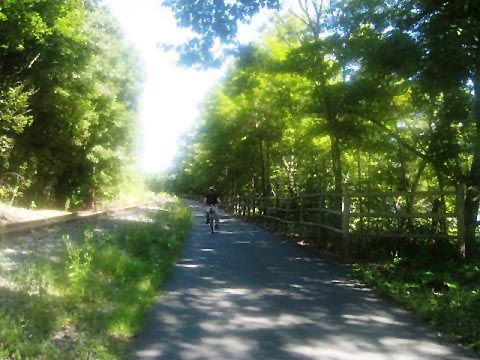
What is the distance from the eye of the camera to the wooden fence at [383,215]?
10883 mm

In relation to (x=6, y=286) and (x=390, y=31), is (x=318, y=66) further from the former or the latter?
(x=6, y=286)

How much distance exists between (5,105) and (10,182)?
25.0ft

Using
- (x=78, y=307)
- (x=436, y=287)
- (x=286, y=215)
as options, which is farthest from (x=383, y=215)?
→ (x=286, y=215)

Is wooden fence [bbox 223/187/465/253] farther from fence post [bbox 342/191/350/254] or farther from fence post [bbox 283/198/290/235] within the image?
fence post [bbox 283/198/290/235]

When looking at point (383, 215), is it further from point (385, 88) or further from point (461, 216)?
point (385, 88)

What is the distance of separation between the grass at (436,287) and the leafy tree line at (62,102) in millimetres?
11791

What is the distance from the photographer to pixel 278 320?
6668 mm

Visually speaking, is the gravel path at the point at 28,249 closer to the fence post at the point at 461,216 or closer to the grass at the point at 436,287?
the grass at the point at 436,287

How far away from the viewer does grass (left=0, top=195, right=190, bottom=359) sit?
4.92 meters

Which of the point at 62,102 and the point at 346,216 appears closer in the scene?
the point at 346,216

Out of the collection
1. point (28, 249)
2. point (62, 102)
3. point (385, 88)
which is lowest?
point (28, 249)

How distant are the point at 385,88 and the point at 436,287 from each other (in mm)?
5200

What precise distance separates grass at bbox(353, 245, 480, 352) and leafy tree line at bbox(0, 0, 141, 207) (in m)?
11.8

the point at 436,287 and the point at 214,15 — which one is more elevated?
the point at 214,15
